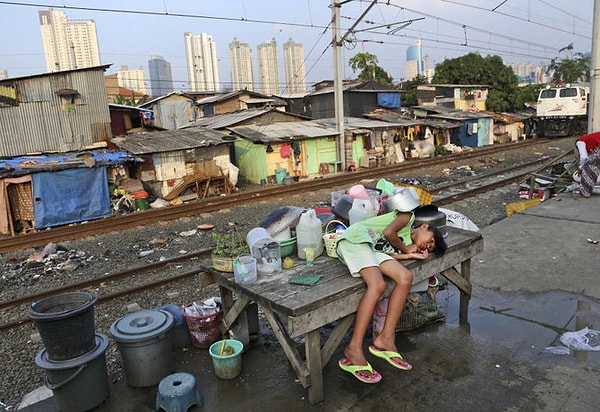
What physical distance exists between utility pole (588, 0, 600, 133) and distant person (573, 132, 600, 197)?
142 inches

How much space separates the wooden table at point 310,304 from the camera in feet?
10.7

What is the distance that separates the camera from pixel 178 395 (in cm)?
338

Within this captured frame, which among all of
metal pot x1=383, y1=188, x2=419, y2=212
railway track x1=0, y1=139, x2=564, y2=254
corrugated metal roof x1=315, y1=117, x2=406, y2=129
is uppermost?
corrugated metal roof x1=315, y1=117, x2=406, y2=129

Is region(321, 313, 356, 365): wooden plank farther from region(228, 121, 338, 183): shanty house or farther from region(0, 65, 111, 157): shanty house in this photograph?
region(0, 65, 111, 157): shanty house

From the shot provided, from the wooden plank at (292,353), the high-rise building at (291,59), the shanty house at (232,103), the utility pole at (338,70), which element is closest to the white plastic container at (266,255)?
the wooden plank at (292,353)

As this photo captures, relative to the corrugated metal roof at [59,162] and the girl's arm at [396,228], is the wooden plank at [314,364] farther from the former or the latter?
the corrugated metal roof at [59,162]

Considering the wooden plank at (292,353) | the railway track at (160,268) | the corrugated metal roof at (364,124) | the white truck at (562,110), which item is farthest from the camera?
the white truck at (562,110)

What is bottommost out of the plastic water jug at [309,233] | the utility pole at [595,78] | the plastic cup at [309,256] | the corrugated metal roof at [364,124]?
the plastic cup at [309,256]

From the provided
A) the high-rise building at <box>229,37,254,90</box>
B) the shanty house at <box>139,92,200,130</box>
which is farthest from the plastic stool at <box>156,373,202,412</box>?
the high-rise building at <box>229,37,254,90</box>

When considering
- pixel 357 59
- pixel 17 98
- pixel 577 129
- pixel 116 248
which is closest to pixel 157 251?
pixel 116 248

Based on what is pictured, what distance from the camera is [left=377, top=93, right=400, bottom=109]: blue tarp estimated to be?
108 feet

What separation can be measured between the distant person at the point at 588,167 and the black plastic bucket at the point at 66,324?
10.5 m

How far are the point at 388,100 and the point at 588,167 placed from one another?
24574mm

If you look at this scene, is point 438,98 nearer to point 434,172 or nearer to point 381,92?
point 381,92
